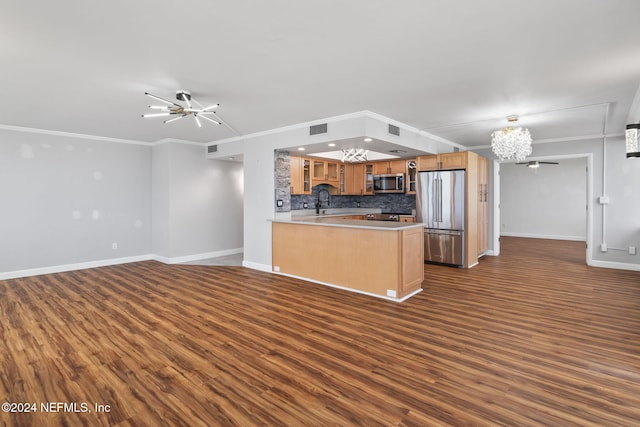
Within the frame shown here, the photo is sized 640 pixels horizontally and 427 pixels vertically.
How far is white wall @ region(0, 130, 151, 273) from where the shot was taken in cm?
555

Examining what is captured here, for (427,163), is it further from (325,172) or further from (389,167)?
(325,172)

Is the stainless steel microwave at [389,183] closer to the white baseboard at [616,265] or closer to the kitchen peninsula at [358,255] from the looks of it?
the kitchen peninsula at [358,255]

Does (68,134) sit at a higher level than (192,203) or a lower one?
higher

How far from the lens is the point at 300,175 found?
7273 mm

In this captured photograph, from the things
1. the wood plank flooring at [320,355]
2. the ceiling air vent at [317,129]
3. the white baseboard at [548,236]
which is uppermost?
the ceiling air vent at [317,129]

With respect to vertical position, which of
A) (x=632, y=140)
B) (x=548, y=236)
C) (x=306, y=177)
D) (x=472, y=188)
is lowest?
(x=548, y=236)

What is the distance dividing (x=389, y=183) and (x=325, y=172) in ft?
5.27

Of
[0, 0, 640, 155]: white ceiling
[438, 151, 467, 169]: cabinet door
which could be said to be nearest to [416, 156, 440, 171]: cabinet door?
[438, 151, 467, 169]: cabinet door

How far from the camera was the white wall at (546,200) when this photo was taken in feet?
31.9

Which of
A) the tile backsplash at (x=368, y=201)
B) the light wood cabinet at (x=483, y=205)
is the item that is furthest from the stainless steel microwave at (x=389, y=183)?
the light wood cabinet at (x=483, y=205)

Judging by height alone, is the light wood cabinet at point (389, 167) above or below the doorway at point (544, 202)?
above

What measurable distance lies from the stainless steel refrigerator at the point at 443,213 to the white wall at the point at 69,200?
20.0ft

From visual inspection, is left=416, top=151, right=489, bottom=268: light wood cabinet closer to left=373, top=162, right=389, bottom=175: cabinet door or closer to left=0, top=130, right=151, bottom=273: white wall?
left=373, top=162, right=389, bottom=175: cabinet door

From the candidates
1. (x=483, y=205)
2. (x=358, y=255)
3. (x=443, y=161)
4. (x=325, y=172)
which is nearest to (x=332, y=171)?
(x=325, y=172)
